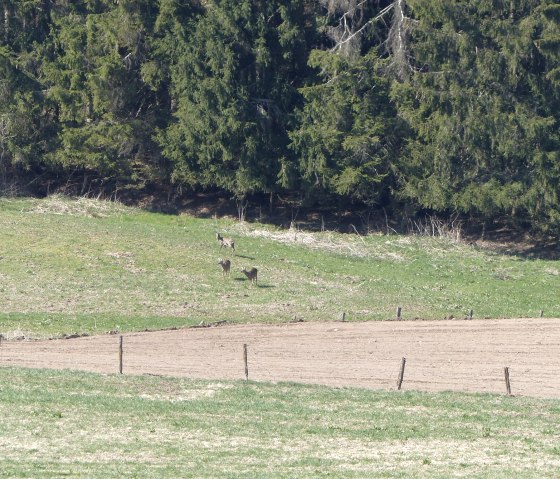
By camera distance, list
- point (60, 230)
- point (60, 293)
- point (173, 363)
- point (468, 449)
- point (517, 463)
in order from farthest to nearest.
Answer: point (60, 230) → point (60, 293) → point (173, 363) → point (468, 449) → point (517, 463)

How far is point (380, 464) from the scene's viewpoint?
59.0 ft

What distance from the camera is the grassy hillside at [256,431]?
1738cm

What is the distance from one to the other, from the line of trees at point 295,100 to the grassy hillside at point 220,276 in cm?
289

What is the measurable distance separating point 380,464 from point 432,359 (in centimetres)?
1332

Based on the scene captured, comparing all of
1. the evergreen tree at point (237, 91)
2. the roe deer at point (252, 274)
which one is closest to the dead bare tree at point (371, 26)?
the evergreen tree at point (237, 91)

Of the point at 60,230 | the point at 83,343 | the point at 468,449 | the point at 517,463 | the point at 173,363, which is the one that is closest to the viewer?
the point at 517,463

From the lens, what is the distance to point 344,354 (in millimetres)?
31406

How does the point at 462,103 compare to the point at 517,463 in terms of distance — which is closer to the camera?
the point at 517,463

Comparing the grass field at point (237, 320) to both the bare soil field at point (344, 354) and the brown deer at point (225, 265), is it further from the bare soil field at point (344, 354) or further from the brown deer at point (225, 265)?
the bare soil field at point (344, 354)

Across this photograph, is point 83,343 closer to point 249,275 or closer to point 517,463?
point 249,275

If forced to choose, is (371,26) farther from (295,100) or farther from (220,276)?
(220,276)

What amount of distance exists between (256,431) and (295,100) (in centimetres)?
3448

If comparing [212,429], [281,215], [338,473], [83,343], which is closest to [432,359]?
[83,343]

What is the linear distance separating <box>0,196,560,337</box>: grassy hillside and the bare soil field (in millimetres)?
1781
